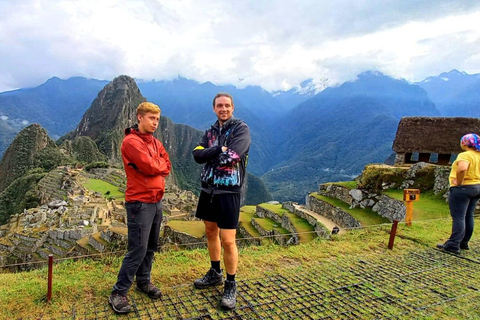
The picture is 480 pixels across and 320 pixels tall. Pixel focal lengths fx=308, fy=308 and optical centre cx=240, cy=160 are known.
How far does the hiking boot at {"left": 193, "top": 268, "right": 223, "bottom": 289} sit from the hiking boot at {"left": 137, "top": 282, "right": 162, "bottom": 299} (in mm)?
463

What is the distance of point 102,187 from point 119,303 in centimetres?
5138

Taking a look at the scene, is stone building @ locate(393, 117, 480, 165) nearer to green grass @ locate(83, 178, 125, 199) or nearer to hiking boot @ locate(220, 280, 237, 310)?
hiking boot @ locate(220, 280, 237, 310)

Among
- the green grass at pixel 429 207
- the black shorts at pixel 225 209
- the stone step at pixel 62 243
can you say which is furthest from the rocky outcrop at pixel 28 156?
the black shorts at pixel 225 209

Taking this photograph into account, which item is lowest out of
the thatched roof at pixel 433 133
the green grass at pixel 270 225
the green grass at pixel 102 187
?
the green grass at pixel 102 187

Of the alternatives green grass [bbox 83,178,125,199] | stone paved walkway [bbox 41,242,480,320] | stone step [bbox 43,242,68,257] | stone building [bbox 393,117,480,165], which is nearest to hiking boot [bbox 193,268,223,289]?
stone paved walkway [bbox 41,242,480,320]

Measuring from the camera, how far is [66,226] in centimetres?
2152

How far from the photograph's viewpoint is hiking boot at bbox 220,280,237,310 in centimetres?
319

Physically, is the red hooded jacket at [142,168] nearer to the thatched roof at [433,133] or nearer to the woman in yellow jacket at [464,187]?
the woman in yellow jacket at [464,187]

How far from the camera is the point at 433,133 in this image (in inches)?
615

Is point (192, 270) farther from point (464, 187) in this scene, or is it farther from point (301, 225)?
point (301, 225)

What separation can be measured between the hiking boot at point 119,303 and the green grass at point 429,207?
8294mm

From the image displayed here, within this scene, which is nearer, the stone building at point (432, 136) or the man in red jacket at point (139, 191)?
the man in red jacket at point (139, 191)

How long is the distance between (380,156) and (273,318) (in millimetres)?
122295

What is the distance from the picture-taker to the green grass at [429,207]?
8.97 meters
